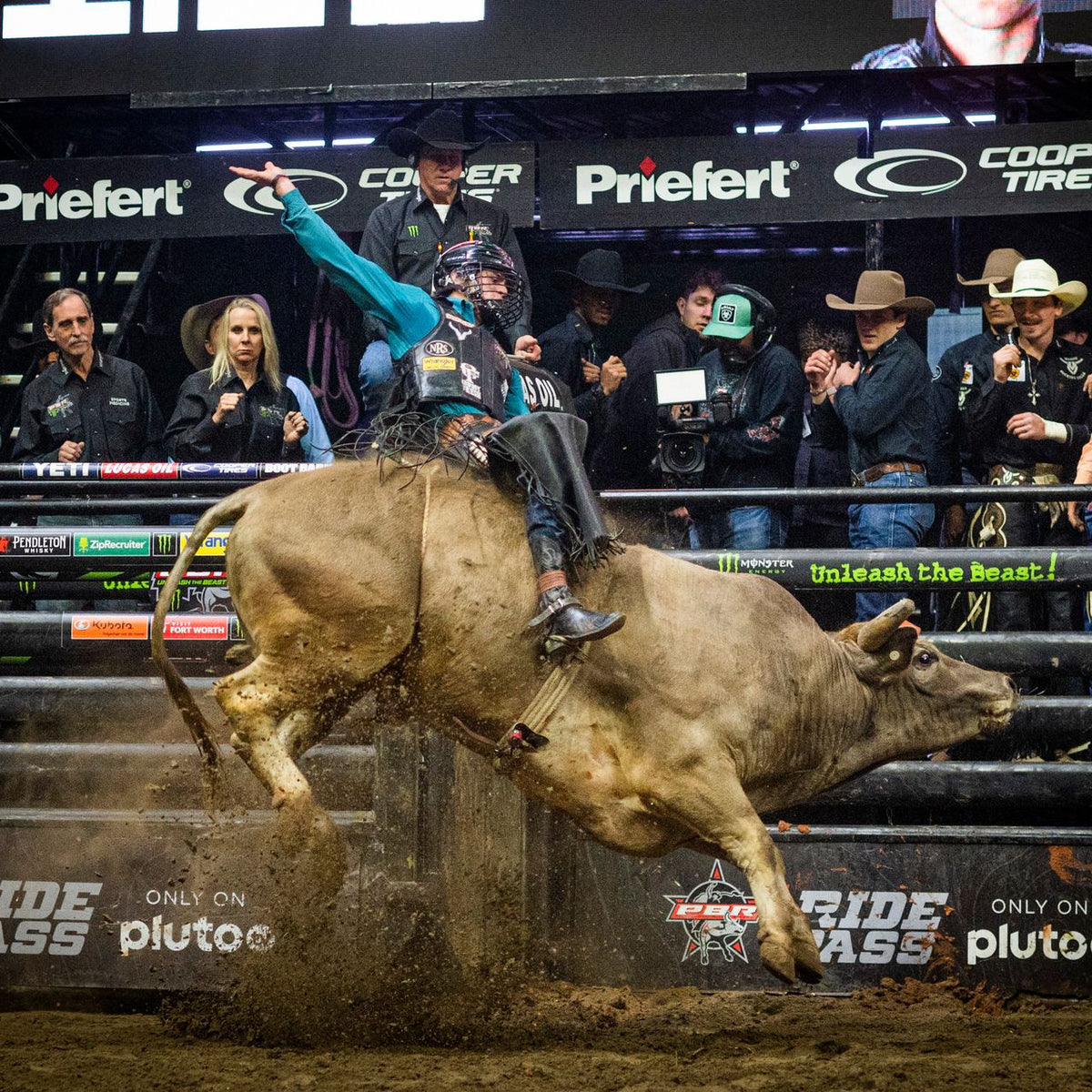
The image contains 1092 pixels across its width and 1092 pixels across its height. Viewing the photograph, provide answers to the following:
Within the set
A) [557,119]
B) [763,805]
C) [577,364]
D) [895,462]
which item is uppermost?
[557,119]

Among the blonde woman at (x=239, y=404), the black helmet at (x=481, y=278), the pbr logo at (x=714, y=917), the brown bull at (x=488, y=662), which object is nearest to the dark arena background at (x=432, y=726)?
the pbr logo at (x=714, y=917)

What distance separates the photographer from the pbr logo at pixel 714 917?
608 cm

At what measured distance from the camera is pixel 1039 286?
23.1 feet

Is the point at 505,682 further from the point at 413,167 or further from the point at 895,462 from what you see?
the point at 413,167

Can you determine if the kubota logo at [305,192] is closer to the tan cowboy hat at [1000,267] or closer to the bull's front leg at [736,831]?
the tan cowboy hat at [1000,267]

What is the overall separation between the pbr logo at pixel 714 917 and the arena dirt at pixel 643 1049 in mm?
199

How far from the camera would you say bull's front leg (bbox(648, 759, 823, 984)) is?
→ 4.75 meters

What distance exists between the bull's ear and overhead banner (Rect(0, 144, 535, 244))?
11.6ft

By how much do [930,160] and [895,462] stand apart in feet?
6.32

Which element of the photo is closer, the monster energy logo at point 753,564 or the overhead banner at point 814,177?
the monster energy logo at point 753,564

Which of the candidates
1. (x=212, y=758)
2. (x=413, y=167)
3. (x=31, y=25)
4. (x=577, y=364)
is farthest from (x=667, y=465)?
(x=31, y=25)

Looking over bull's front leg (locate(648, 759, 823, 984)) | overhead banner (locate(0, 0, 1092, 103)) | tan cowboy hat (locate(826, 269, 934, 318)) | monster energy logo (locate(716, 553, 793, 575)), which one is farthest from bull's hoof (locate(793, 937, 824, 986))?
overhead banner (locate(0, 0, 1092, 103))

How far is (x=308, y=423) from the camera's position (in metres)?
7.23

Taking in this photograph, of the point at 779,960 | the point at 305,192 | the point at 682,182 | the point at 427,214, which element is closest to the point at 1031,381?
the point at 682,182
